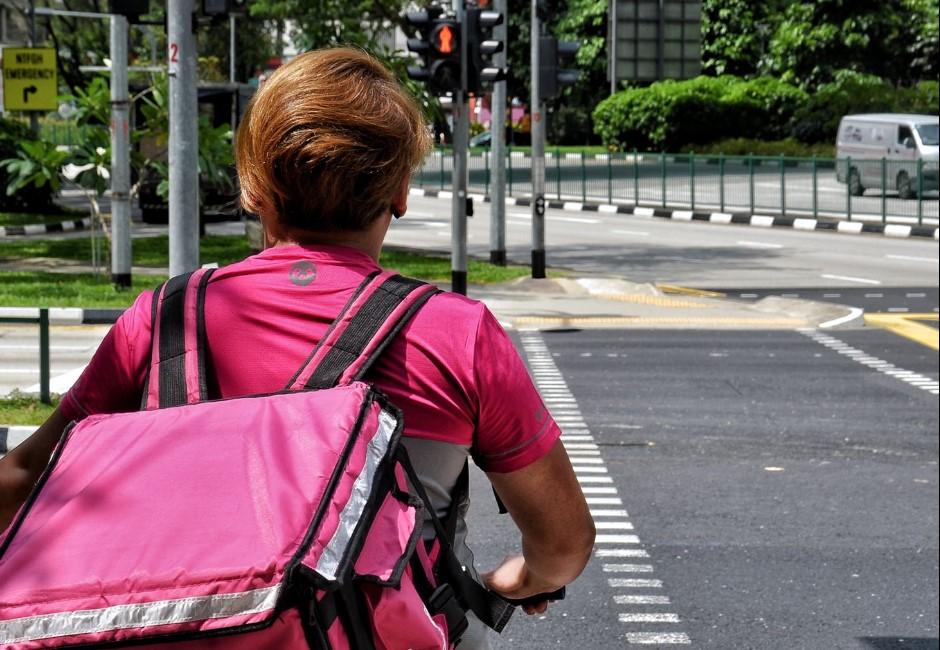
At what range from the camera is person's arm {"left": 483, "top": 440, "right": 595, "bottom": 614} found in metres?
2.25

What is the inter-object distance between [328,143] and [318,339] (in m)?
0.26

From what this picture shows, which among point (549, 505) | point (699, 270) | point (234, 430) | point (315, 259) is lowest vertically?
point (699, 270)

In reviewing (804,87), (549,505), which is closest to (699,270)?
(549,505)

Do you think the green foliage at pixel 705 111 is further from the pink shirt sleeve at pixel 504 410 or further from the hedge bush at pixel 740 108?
the pink shirt sleeve at pixel 504 410

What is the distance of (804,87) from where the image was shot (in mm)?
55812

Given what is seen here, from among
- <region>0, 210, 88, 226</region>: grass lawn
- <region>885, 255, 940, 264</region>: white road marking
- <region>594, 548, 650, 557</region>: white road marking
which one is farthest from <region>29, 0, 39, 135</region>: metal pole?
<region>594, 548, 650, 557</region>: white road marking

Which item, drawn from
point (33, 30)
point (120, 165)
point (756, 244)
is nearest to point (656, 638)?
point (120, 165)

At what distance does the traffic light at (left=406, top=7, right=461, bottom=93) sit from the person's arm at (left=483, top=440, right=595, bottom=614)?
1366 cm

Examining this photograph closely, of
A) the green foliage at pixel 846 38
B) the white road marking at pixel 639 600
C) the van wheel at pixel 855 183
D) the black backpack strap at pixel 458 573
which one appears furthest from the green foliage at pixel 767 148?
the black backpack strap at pixel 458 573

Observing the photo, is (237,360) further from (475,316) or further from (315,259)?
(475,316)

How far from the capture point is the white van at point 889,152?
31.7m

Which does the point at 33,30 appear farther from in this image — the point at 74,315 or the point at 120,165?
the point at 74,315

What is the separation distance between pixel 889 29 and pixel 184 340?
55776 millimetres

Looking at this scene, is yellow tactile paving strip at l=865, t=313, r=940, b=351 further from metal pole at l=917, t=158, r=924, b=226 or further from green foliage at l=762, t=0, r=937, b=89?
green foliage at l=762, t=0, r=937, b=89
